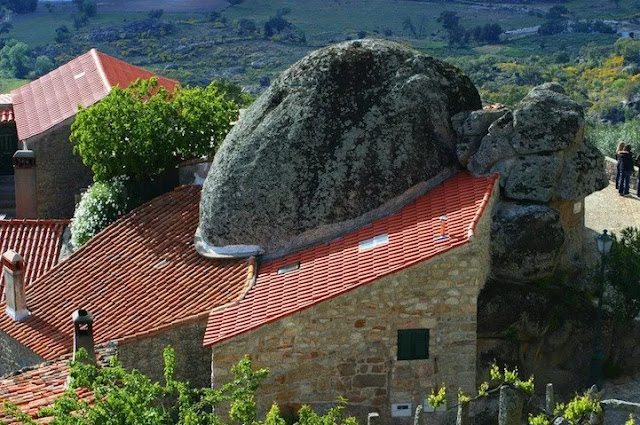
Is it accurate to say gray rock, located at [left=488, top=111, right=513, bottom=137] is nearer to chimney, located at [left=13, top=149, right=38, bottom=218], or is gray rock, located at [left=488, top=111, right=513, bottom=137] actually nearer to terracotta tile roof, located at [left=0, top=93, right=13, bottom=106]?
chimney, located at [left=13, top=149, right=38, bottom=218]

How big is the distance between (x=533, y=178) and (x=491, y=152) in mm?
914

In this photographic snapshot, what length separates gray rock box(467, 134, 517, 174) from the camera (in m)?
22.3

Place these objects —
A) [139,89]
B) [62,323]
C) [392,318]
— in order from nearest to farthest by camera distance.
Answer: [392,318] < [62,323] < [139,89]

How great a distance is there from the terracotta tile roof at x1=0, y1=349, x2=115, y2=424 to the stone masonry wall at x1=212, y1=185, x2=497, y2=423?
2880mm

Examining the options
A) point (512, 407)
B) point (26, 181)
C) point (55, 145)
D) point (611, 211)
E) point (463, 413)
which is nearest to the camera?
point (512, 407)

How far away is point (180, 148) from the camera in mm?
28578

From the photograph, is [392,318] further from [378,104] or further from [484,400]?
[378,104]

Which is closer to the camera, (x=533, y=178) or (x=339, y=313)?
(x=339, y=313)

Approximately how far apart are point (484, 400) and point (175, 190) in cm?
944

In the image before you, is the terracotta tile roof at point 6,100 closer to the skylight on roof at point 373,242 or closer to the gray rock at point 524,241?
the skylight on roof at point 373,242

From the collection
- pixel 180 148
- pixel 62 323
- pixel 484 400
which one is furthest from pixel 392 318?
pixel 180 148

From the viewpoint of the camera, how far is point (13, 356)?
25172 millimetres

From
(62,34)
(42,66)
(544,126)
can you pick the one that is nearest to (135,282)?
(544,126)

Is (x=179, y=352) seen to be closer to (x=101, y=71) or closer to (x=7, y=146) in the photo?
(x=101, y=71)
